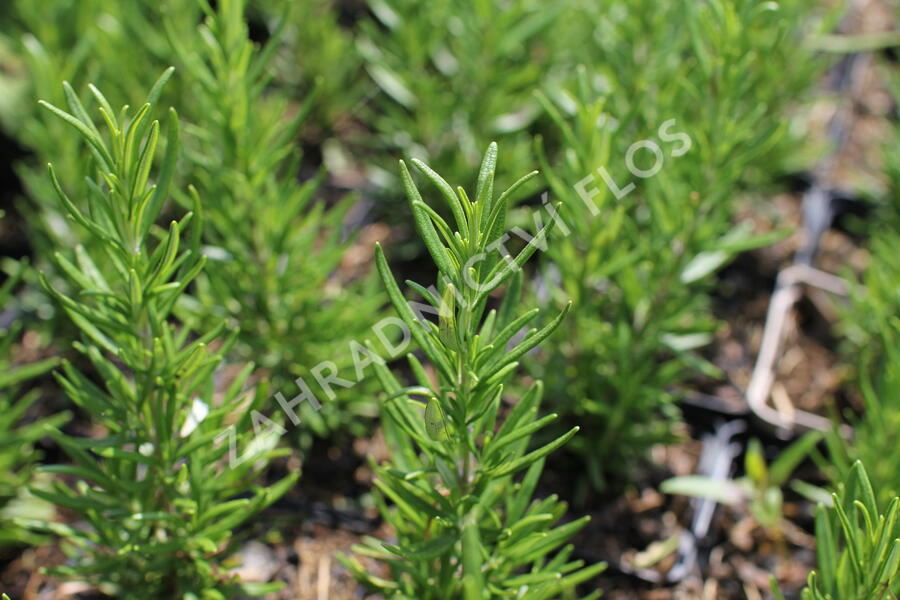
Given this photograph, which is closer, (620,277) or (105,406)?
(105,406)

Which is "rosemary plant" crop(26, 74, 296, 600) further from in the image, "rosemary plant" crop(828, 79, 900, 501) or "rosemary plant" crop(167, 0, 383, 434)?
"rosemary plant" crop(828, 79, 900, 501)

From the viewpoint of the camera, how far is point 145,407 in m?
1.54

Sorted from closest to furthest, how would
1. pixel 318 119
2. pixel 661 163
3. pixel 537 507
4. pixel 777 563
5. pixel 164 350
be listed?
pixel 164 350 < pixel 537 507 < pixel 661 163 < pixel 777 563 < pixel 318 119

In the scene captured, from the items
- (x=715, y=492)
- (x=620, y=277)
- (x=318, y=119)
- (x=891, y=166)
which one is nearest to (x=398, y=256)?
(x=318, y=119)

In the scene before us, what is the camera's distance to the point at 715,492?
6.91 feet

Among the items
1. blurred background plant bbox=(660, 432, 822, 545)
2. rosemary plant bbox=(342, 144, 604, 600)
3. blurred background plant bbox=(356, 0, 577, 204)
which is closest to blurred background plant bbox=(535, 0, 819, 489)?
blurred background plant bbox=(660, 432, 822, 545)

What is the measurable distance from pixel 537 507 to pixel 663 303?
2.08 feet

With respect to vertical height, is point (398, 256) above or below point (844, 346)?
above

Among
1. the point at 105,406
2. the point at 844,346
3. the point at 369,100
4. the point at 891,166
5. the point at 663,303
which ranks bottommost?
the point at 844,346

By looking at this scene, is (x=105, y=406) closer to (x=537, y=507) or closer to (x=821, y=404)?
(x=537, y=507)

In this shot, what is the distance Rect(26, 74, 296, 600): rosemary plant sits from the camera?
1.36 metres

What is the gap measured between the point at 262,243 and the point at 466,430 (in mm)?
849

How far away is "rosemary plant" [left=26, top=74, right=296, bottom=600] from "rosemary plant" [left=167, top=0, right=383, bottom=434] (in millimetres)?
286

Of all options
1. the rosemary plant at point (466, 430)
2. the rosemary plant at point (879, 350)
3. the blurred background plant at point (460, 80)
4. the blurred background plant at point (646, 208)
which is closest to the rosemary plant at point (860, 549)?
the rosemary plant at point (879, 350)
